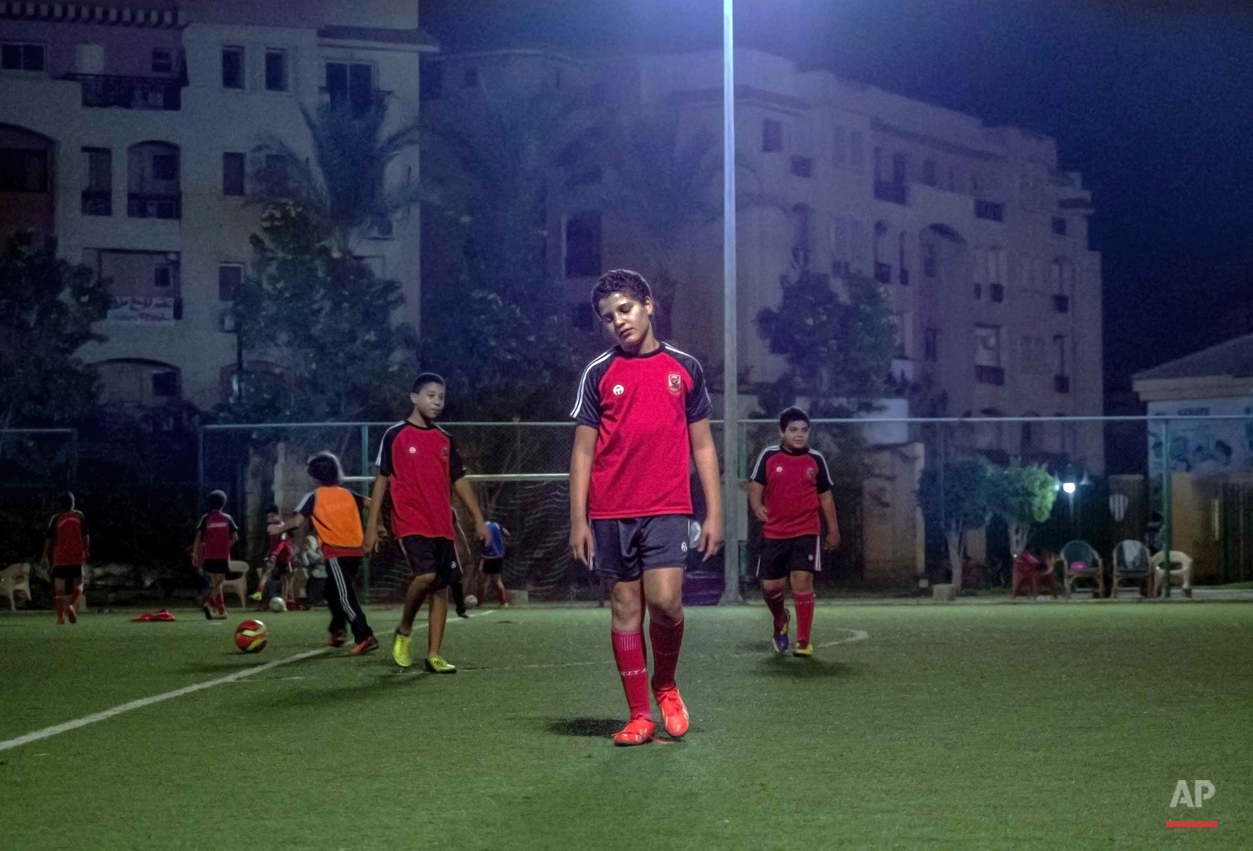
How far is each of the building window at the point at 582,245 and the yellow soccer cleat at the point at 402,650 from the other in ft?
133

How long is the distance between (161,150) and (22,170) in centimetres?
379

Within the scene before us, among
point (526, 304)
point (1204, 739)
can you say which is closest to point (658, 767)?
point (1204, 739)

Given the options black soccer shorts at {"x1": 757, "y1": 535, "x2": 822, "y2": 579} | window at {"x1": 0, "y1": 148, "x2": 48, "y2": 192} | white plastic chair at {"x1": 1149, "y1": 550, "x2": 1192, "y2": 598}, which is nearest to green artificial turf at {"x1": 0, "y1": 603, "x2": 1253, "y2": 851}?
black soccer shorts at {"x1": 757, "y1": 535, "x2": 822, "y2": 579}

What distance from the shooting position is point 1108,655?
12.0 meters

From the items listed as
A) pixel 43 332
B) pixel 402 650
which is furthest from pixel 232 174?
pixel 402 650

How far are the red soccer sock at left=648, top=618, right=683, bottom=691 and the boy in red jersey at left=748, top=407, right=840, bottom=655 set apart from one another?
510 centimetres

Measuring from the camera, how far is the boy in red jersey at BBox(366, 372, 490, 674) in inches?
436

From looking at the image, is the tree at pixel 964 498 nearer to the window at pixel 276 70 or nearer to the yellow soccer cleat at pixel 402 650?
the window at pixel 276 70

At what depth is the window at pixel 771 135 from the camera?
168 feet

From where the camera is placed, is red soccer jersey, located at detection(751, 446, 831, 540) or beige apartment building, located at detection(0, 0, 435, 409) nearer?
red soccer jersey, located at detection(751, 446, 831, 540)

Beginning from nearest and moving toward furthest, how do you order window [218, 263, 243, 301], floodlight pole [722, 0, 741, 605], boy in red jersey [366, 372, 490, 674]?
boy in red jersey [366, 372, 490, 674], floodlight pole [722, 0, 741, 605], window [218, 263, 243, 301]

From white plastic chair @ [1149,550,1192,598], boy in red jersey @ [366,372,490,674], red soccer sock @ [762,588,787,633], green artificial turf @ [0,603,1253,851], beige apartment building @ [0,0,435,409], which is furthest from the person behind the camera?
beige apartment building @ [0,0,435,409]

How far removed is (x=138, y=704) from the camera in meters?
9.20

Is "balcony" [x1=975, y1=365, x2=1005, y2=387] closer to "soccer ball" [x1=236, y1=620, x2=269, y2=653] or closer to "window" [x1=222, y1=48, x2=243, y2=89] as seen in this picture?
"window" [x1=222, y1=48, x2=243, y2=89]
